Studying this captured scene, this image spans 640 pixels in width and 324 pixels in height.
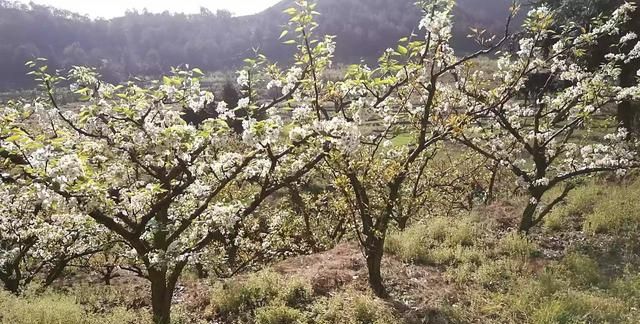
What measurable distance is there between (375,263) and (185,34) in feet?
538

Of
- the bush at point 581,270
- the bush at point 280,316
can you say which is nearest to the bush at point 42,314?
the bush at point 280,316

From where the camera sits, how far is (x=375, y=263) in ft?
22.7

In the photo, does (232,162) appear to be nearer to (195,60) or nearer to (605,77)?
(605,77)

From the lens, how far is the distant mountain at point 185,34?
136 m

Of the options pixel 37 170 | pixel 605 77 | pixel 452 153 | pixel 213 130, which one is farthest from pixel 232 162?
pixel 452 153

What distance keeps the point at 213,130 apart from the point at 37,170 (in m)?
2.03

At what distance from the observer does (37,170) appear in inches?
150

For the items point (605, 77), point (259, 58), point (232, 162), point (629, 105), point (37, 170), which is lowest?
point (37, 170)

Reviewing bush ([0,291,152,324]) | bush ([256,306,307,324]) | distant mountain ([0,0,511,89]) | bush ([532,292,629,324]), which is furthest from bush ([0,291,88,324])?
distant mountain ([0,0,511,89])

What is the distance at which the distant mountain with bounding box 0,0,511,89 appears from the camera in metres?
136

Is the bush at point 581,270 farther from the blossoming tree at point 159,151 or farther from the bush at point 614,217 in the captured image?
the blossoming tree at point 159,151

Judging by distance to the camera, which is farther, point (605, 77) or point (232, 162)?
point (605, 77)

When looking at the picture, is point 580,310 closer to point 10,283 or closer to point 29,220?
point 29,220

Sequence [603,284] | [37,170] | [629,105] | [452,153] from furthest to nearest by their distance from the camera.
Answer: [452,153], [629,105], [603,284], [37,170]
